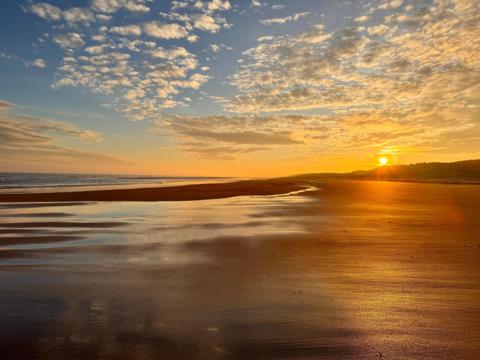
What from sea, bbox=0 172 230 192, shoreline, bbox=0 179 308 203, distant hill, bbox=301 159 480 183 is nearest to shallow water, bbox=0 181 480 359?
shoreline, bbox=0 179 308 203

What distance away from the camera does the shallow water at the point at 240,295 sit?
494 cm

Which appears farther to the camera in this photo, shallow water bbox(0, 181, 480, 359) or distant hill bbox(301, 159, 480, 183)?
distant hill bbox(301, 159, 480, 183)

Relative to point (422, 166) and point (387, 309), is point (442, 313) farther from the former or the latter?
point (422, 166)

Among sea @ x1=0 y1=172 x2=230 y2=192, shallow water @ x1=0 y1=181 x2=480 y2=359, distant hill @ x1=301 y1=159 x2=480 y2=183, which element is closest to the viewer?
shallow water @ x1=0 y1=181 x2=480 y2=359

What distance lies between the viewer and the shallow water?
494cm

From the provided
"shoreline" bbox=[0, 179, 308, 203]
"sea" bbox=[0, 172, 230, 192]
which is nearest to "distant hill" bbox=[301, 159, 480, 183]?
"sea" bbox=[0, 172, 230, 192]

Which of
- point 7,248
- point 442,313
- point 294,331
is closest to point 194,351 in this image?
point 294,331

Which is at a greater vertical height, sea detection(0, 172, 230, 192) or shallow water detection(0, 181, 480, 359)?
sea detection(0, 172, 230, 192)

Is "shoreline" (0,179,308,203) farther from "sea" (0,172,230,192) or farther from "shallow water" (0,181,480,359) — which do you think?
"shallow water" (0,181,480,359)

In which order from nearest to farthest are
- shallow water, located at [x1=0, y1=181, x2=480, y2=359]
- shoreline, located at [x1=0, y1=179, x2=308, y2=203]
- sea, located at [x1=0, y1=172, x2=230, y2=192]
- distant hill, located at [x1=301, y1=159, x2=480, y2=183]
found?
shallow water, located at [x1=0, y1=181, x2=480, y2=359], shoreline, located at [x1=0, y1=179, x2=308, y2=203], sea, located at [x1=0, y1=172, x2=230, y2=192], distant hill, located at [x1=301, y1=159, x2=480, y2=183]

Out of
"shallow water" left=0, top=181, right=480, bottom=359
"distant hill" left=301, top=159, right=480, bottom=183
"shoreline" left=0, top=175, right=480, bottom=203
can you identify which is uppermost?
"distant hill" left=301, top=159, right=480, bottom=183

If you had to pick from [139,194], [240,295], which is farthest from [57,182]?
[240,295]

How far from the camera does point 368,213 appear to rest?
21.6 metres

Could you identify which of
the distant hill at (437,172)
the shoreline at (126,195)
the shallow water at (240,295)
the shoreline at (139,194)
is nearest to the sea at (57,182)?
the shoreline at (139,194)
